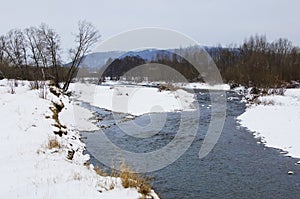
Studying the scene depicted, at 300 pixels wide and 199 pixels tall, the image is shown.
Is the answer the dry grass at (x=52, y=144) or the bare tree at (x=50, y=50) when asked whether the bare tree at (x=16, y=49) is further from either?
the dry grass at (x=52, y=144)

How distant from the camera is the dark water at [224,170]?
8.76 m

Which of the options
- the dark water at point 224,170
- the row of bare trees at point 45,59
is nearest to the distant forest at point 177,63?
the row of bare trees at point 45,59

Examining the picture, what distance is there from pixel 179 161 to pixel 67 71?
29.9 m

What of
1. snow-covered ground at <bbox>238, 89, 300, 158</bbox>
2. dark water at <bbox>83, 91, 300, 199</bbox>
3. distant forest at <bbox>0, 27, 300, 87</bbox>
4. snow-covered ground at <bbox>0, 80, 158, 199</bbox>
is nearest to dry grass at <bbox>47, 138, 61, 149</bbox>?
snow-covered ground at <bbox>0, 80, 158, 199</bbox>

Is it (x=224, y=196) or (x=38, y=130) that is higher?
(x=38, y=130)

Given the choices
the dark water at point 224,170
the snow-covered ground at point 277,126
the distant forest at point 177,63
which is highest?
the distant forest at point 177,63

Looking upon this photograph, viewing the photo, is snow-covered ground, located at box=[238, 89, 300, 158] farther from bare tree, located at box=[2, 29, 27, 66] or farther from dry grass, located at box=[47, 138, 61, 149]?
bare tree, located at box=[2, 29, 27, 66]

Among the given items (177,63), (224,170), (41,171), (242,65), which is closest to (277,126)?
(224,170)

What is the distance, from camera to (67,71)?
38875mm

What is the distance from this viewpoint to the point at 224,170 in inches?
423

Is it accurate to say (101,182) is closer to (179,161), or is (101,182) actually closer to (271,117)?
(179,161)

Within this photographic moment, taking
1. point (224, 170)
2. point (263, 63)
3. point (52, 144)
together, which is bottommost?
point (224, 170)

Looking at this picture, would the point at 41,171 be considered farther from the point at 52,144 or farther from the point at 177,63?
the point at 177,63

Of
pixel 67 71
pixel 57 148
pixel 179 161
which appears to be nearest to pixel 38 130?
pixel 57 148
